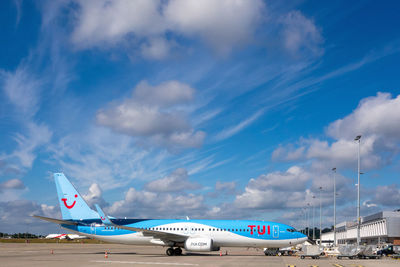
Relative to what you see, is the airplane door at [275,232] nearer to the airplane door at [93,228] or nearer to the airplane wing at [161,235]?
the airplane wing at [161,235]

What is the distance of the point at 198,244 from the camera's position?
41.8 meters

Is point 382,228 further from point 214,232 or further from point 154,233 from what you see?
point 154,233

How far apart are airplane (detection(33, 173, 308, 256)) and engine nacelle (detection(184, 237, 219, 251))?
0.20 m

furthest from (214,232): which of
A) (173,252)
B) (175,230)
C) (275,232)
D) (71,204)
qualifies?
(71,204)

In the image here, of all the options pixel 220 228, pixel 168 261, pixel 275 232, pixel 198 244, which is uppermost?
pixel 220 228

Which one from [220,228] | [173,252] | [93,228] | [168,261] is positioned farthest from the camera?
[93,228]

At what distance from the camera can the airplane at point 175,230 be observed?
43.6 metres

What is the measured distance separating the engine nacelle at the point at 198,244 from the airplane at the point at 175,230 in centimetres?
20

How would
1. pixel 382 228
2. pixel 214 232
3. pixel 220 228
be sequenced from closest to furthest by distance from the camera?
pixel 214 232 < pixel 220 228 < pixel 382 228

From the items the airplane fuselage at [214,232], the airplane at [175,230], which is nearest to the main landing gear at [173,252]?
the airplane at [175,230]

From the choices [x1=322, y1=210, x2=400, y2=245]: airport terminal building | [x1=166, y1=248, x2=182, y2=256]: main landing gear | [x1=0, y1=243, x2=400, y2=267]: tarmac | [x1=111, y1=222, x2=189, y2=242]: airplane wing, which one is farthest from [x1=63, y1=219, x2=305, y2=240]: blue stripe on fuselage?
[x1=322, y1=210, x2=400, y2=245]: airport terminal building

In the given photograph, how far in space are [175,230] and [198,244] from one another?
11.5 feet

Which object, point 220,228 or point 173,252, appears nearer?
point 173,252

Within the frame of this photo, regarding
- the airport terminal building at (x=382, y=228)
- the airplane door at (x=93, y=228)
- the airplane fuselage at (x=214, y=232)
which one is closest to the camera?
the airplane fuselage at (x=214, y=232)
